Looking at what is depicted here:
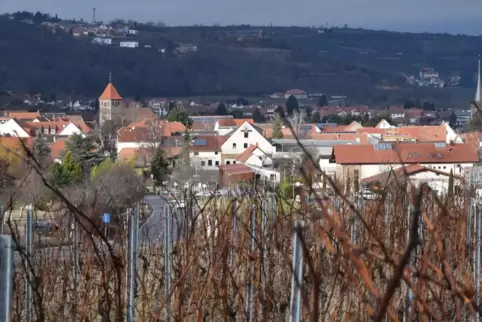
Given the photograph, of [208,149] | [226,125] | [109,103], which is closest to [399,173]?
[208,149]

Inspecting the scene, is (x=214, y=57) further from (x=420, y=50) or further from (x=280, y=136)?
(x=280, y=136)

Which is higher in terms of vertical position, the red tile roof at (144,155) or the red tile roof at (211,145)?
the red tile roof at (211,145)

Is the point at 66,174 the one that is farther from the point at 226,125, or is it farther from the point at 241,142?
the point at 226,125

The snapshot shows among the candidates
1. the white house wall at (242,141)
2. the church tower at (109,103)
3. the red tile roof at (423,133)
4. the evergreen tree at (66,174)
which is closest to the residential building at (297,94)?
the church tower at (109,103)

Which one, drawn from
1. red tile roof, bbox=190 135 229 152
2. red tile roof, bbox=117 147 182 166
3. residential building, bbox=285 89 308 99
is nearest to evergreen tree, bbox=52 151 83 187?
red tile roof, bbox=117 147 182 166

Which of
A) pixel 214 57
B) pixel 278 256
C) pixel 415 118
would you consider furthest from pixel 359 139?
pixel 214 57

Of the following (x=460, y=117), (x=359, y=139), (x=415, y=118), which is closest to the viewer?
(x=359, y=139)

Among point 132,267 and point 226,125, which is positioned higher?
point 226,125

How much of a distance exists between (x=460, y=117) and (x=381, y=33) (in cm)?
10092

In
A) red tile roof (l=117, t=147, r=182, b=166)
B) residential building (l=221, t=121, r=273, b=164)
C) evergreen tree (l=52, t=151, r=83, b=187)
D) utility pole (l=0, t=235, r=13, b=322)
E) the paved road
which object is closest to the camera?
utility pole (l=0, t=235, r=13, b=322)

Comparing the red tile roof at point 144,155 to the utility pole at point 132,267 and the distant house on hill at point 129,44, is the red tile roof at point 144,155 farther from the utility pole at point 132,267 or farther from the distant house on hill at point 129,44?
the distant house on hill at point 129,44

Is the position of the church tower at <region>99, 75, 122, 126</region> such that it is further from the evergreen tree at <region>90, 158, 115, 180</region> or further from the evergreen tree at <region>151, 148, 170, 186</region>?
the evergreen tree at <region>90, 158, 115, 180</region>

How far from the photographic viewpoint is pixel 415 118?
8650 centimetres

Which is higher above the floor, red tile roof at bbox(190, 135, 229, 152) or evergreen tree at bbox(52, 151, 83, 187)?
red tile roof at bbox(190, 135, 229, 152)
